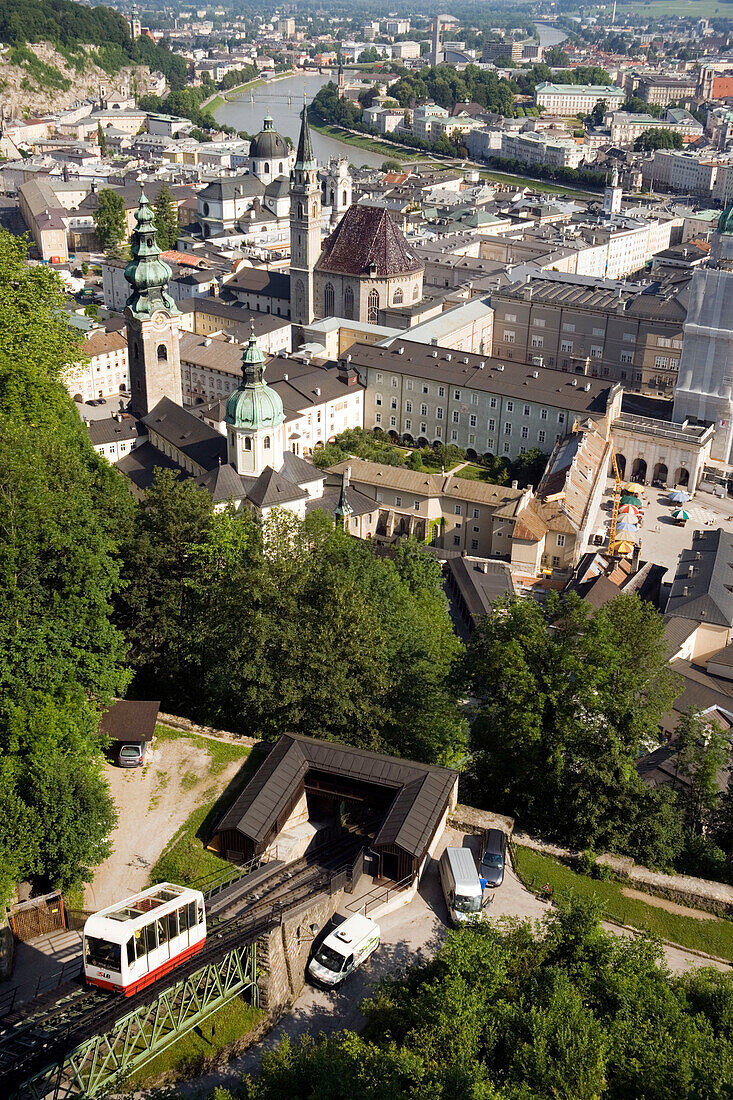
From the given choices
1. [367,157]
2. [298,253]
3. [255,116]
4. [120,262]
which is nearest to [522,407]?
[298,253]

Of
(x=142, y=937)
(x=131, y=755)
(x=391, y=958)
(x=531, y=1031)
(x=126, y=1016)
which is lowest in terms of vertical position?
(x=391, y=958)

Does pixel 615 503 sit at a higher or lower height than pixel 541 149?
lower

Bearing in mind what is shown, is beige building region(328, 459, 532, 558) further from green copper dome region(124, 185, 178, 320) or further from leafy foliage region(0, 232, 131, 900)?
leafy foliage region(0, 232, 131, 900)

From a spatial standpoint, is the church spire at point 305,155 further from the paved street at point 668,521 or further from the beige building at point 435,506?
the paved street at point 668,521

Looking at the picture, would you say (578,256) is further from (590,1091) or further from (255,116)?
(255,116)

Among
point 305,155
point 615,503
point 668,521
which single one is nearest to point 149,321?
point 615,503

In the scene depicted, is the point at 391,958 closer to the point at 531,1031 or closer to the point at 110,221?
the point at 531,1031
